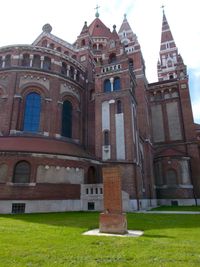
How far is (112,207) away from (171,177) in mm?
24957

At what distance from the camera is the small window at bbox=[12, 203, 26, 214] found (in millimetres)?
18797

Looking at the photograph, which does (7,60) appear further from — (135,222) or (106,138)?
(135,222)

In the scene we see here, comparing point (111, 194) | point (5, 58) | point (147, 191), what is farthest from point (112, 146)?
point (5, 58)

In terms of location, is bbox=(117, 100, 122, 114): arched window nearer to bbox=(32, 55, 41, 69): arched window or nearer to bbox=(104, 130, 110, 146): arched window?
bbox=(104, 130, 110, 146): arched window

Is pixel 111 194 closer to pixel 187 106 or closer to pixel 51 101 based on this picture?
pixel 51 101

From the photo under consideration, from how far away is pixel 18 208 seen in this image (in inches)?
746

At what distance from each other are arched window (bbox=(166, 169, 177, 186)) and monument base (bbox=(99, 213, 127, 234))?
82.2ft

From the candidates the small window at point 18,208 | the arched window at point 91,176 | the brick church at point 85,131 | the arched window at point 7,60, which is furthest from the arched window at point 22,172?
→ the arched window at point 7,60

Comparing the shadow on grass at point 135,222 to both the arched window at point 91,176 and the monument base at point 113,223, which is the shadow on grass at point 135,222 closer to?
the monument base at point 113,223

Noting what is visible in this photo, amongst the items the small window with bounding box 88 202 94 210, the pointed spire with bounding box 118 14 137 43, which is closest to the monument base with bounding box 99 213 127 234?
the small window with bounding box 88 202 94 210

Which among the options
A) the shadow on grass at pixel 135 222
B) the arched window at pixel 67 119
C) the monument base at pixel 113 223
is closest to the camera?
the monument base at pixel 113 223

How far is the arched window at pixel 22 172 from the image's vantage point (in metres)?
19.8

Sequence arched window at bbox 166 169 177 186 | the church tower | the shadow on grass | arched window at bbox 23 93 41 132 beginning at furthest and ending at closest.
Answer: arched window at bbox 166 169 177 186 → the church tower → arched window at bbox 23 93 41 132 → the shadow on grass

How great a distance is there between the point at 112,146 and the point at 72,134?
622 centimetres
